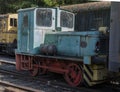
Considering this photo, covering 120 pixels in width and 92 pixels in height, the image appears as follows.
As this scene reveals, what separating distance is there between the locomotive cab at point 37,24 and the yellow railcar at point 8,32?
7.95m

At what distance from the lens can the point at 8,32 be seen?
19.5 metres

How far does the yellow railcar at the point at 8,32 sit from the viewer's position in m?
19.3

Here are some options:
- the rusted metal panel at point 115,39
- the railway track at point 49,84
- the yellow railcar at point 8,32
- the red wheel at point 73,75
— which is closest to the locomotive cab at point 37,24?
the railway track at point 49,84

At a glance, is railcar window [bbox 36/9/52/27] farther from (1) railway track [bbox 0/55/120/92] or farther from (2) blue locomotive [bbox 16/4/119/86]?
(1) railway track [bbox 0/55/120/92]

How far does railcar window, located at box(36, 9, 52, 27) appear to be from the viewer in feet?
34.9

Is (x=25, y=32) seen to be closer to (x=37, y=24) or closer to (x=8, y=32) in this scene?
(x=37, y=24)

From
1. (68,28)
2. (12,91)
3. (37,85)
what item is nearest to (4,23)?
(68,28)

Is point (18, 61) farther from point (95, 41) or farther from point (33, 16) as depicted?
point (95, 41)

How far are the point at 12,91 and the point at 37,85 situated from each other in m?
1.56

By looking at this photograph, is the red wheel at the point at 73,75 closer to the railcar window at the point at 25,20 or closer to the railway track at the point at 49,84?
the railway track at the point at 49,84

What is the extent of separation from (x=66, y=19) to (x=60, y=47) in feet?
5.52

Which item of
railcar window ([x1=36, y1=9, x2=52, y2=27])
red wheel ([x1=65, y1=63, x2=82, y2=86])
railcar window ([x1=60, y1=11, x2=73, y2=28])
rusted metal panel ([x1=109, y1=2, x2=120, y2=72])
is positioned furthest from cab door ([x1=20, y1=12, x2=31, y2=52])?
rusted metal panel ([x1=109, y1=2, x2=120, y2=72])

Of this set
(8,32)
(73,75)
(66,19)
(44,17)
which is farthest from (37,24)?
(8,32)

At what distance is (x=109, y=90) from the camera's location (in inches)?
344
